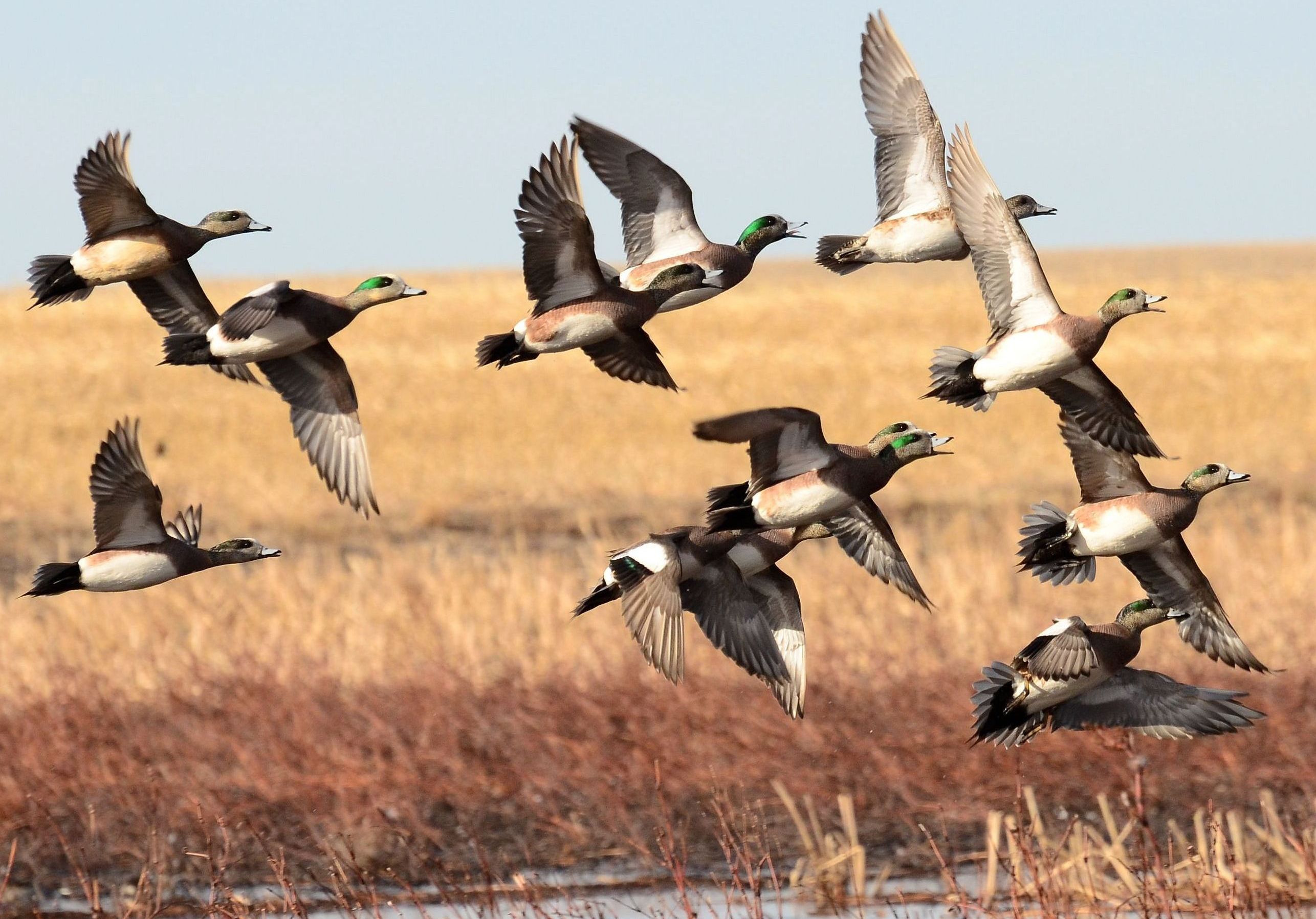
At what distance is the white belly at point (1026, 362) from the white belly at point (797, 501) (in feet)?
1.85

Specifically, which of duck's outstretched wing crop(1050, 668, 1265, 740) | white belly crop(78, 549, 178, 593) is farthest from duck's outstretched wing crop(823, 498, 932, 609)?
white belly crop(78, 549, 178, 593)

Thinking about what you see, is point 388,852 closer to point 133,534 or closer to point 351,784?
point 351,784

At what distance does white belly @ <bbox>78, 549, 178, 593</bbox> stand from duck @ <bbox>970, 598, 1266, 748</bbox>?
230 centimetres

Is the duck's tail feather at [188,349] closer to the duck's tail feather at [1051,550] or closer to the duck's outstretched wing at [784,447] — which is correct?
the duck's outstretched wing at [784,447]

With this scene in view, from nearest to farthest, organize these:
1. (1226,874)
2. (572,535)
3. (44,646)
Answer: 1. (1226,874)
2. (44,646)
3. (572,535)

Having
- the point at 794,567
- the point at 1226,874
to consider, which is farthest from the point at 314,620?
the point at 1226,874

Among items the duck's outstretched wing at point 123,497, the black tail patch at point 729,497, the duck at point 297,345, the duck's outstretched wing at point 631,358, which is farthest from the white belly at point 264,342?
the black tail patch at point 729,497

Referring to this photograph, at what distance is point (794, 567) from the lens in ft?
69.7

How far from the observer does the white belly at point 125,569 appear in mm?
4895

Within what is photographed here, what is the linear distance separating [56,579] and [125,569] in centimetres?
18

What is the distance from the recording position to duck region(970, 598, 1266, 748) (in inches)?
203

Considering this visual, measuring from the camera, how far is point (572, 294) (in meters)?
5.54

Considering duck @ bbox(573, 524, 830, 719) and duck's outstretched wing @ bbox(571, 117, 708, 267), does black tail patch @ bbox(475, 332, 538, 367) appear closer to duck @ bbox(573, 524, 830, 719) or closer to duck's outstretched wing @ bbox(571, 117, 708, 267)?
duck @ bbox(573, 524, 830, 719)

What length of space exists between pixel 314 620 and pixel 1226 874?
10.0m
